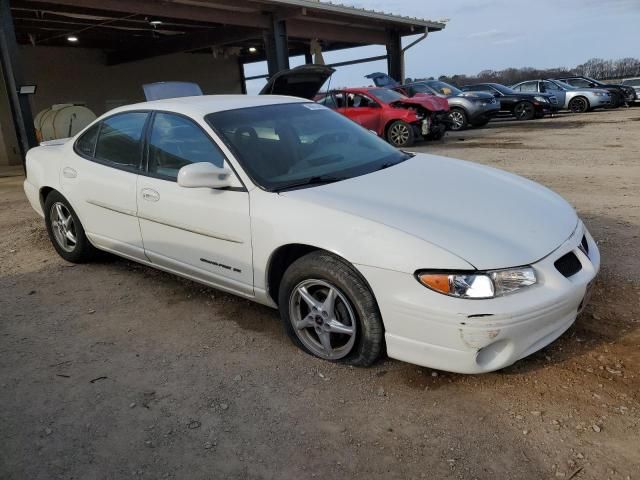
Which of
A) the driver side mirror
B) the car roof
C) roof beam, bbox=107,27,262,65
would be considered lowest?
the driver side mirror

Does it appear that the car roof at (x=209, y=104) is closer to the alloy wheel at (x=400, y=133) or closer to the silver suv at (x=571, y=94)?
the alloy wheel at (x=400, y=133)

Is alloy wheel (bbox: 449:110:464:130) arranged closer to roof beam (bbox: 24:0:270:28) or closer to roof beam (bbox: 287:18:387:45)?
roof beam (bbox: 287:18:387:45)

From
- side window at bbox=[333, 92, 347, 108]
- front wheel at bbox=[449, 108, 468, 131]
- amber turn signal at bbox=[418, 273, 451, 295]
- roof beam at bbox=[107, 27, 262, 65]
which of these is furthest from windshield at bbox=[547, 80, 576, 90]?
amber turn signal at bbox=[418, 273, 451, 295]

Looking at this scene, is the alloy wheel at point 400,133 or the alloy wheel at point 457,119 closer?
the alloy wheel at point 400,133

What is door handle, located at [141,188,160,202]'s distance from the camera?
375 centimetres

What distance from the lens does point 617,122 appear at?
1625cm

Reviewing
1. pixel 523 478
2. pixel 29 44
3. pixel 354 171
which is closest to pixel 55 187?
pixel 354 171

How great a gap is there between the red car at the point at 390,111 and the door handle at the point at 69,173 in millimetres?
8988

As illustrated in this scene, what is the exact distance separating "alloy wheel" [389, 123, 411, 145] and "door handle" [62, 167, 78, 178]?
31.4ft

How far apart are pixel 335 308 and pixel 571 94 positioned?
21.5 meters

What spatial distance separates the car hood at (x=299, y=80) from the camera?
829 centimetres

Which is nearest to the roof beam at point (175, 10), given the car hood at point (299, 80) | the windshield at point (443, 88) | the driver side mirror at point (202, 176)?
the car hood at point (299, 80)

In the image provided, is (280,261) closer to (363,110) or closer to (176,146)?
(176,146)

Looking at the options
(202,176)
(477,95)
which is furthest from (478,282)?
(477,95)
